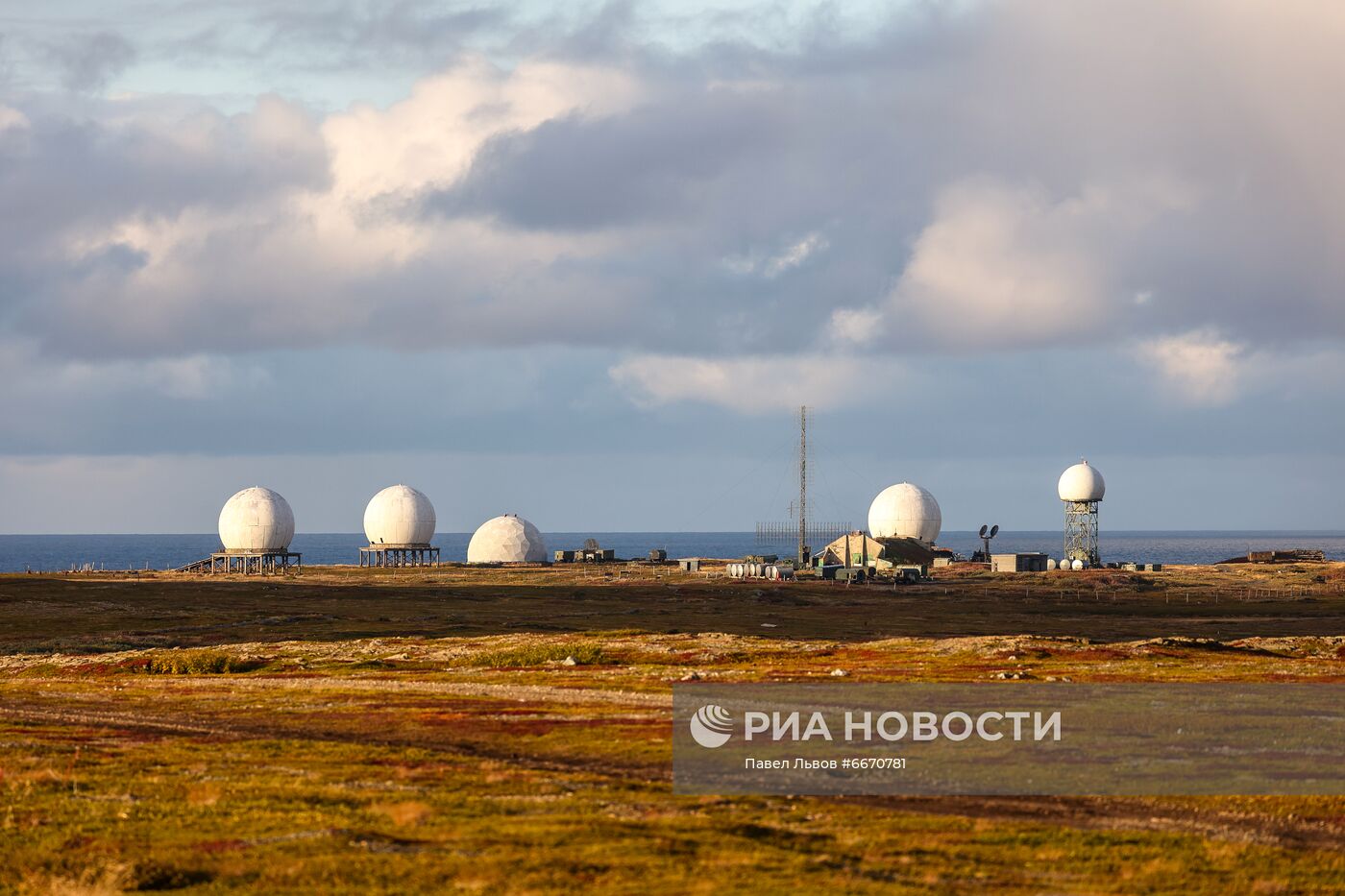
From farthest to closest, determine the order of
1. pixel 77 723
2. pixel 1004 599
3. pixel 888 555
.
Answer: pixel 888 555
pixel 1004 599
pixel 77 723

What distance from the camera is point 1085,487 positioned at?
650ft

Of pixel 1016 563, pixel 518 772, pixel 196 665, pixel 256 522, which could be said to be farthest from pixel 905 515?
pixel 518 772

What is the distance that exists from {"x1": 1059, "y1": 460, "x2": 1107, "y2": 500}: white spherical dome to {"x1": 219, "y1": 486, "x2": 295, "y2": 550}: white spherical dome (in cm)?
11255

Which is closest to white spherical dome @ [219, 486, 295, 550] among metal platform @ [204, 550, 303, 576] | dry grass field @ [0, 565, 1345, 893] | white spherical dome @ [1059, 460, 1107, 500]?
metal platform @ [204, 550, 303, 576]

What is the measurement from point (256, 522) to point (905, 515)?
304 feet

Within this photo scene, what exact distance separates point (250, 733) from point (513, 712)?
966cm

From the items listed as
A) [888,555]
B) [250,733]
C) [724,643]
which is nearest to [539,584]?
[888,555]

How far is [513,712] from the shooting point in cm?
5112

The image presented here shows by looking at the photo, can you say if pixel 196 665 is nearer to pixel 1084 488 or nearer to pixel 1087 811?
pixel 1087 811

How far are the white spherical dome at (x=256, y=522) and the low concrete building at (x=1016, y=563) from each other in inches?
3824

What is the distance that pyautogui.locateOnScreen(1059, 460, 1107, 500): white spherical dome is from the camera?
197625 millimetres

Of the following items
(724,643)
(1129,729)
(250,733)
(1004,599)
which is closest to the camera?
(1129,729)

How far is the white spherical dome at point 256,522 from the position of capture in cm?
18925

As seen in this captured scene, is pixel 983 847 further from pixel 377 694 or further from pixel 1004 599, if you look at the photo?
pixel 1004 599
